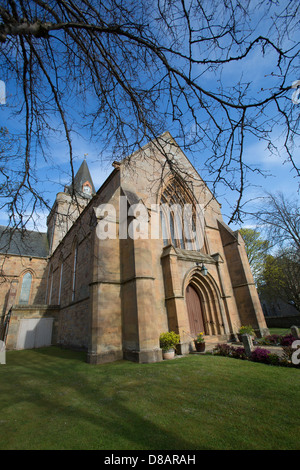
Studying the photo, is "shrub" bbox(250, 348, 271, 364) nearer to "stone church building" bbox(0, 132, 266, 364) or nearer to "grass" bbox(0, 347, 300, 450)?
"grass" bbox(0, 347, 300, 450)

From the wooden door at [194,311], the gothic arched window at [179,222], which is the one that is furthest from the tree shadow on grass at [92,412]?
the gothic arched window at [179,222]

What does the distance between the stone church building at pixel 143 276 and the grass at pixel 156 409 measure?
2.25m

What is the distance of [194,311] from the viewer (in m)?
12.2

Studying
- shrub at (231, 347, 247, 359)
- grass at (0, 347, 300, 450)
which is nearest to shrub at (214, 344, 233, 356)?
shrub at (231, 347, 247, 359)

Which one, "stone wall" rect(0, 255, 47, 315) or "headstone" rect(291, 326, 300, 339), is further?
"stone wall" rect(0, 255, 47, 315)

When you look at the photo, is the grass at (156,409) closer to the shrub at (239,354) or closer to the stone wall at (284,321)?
the shrub at (239,354)

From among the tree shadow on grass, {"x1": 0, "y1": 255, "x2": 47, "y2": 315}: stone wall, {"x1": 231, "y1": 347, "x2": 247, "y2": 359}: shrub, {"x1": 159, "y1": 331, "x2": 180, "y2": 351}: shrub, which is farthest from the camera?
{"x1": 0, "y1": 255, "x2": 47, "y2": 315}: stone wall

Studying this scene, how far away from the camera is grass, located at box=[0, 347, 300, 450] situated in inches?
122

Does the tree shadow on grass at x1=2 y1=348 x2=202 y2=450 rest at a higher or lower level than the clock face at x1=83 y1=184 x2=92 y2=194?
lower

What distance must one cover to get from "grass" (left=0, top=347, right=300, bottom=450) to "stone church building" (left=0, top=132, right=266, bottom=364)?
225cm

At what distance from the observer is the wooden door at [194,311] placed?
38.7 feet

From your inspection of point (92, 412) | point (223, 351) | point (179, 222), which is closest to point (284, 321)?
point (179, 222)

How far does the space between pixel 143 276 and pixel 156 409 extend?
510cm
